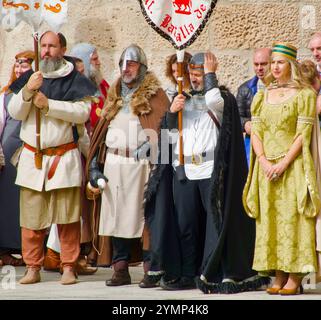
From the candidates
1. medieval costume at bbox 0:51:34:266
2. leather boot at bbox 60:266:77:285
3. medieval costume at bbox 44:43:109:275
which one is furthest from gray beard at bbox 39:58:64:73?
leather boot at bbox 60:266:77:285

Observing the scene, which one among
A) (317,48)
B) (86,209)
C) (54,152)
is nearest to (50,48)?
(54,152)

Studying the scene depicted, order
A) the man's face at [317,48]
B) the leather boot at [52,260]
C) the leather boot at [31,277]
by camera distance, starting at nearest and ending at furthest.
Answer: the leather boot at [31,277], the man's face at [317,48], the leather boot at [52,260]

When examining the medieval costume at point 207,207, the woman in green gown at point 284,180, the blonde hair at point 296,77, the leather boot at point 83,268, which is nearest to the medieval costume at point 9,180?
the leather boot at point 83,268

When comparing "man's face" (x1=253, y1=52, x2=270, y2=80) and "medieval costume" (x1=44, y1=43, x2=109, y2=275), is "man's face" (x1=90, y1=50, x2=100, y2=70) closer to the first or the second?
"medieval costume" (x1=44, y1=43, x2=109, y2=275)

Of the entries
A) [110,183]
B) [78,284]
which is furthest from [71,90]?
[78,284]

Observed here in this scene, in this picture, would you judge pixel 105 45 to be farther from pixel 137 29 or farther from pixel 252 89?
pixel 252 89

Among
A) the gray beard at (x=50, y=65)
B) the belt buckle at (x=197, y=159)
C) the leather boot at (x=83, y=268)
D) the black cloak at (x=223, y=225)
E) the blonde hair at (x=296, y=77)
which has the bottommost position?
the leather boot at (x=83, y=268)

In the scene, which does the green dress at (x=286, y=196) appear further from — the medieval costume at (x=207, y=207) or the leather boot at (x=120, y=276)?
the leather boot at (x=120, y=276)

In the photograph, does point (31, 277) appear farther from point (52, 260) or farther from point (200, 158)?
point (200, 158)

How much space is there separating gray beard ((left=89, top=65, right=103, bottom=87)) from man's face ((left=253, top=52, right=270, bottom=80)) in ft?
5.33

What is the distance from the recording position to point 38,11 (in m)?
11.7

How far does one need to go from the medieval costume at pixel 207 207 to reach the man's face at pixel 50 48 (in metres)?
1.14

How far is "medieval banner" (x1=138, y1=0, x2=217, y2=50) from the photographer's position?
11.3 m

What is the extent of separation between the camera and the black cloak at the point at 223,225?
1089cm
